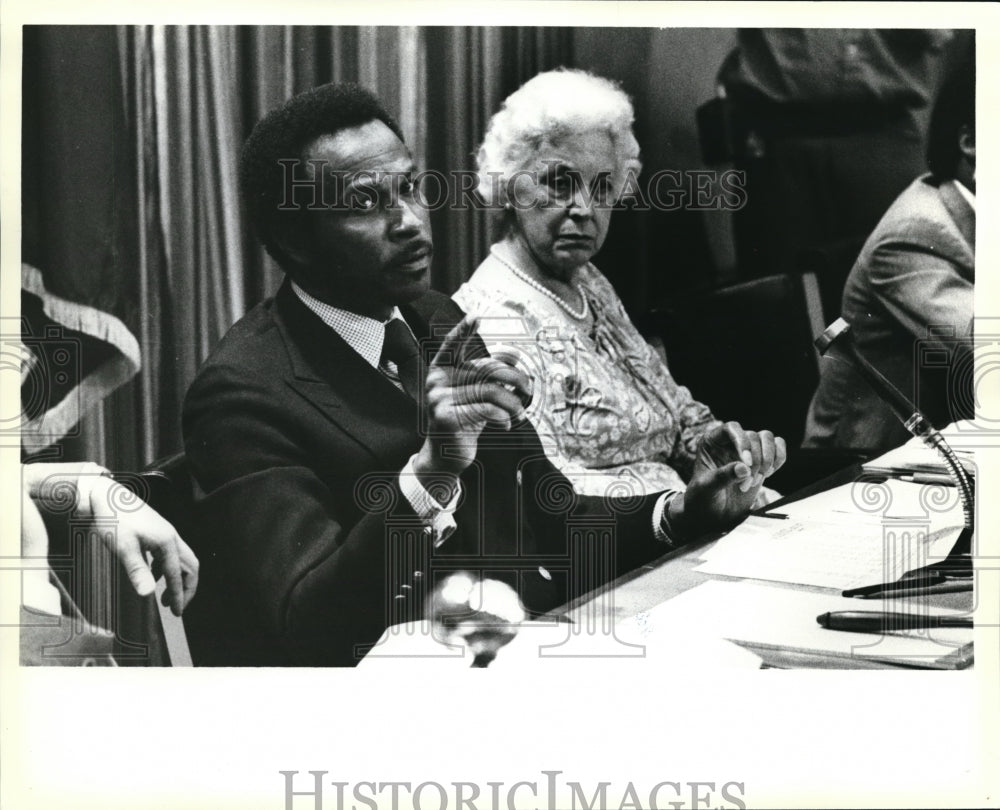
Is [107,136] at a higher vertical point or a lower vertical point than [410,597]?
higher

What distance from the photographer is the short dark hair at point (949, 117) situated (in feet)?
11.0

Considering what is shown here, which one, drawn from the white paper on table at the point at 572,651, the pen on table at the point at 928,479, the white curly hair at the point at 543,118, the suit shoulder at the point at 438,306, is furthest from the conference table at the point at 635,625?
the white curly hair at the point at 543,118

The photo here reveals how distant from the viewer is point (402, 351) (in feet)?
10.9

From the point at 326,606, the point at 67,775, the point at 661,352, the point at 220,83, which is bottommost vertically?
the point at 67,775

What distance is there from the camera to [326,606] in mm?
3295

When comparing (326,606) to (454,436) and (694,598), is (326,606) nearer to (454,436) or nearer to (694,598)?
(454,436)

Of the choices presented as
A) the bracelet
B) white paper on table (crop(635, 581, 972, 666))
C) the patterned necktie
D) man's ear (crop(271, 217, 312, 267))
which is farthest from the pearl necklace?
the bracelet

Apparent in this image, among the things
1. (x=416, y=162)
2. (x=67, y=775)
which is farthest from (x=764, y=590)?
(x=67, y=775)

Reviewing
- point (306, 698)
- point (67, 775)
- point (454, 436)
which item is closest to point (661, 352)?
point (454, 436)

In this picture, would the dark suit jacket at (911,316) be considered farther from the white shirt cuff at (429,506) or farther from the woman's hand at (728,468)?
the white shirt cuff at (429,506)

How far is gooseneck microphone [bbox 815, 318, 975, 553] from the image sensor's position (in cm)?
336

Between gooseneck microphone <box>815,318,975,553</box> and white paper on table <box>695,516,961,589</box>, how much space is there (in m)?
0.08

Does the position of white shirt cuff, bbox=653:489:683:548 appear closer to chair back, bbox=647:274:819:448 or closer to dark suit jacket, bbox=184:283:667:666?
dark suit jacket, bbox=184:283:667:666

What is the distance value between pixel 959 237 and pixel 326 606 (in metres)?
2.01
